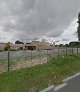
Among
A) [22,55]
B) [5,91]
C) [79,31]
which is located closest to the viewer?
[5,91]

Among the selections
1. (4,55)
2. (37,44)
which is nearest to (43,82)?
(4,55)

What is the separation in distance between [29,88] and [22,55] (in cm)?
1936

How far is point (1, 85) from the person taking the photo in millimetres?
10797

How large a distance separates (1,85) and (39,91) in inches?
70.1

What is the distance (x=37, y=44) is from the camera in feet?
422

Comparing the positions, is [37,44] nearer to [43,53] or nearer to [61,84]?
[43,53]

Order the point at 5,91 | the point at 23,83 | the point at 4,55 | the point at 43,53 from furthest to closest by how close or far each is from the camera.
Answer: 1. the point at 43,53
2. the point at 4,55
3. the point at 23,83
4. the point at 5,91

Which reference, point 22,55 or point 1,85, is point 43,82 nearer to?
point 1,85

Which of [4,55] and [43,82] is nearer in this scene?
[43,82]

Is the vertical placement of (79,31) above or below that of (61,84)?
above

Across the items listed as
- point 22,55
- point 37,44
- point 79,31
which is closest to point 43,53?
point 22,55

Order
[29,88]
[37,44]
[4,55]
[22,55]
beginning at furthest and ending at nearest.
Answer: [37,44] < [22,55] < [4,55] < [29,88]

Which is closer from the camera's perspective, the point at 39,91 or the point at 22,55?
the point at 39,91

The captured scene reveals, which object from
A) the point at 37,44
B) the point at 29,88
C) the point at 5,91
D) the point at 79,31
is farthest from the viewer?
the point at 37,44
